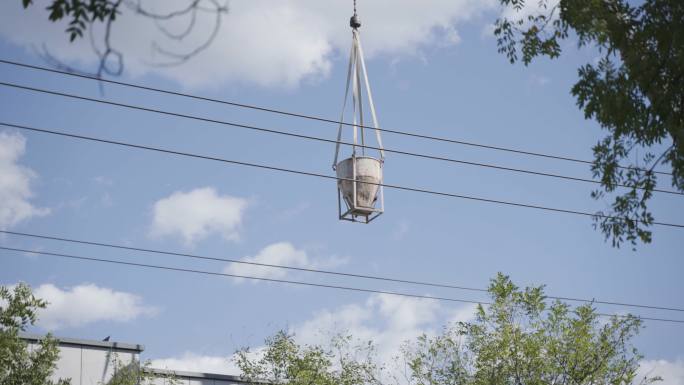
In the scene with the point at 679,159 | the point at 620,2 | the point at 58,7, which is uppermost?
the point at 620,2

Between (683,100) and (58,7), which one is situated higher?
(683,100)

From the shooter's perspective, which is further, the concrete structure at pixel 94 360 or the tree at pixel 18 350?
the concrete structure at pixel 94 360

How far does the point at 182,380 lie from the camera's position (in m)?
35.2

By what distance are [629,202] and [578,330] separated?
42.8 ft

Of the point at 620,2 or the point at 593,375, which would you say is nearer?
the point at 620,2

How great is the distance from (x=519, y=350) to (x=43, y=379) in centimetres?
1183

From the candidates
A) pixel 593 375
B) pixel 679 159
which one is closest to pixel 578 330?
pixel 593 375

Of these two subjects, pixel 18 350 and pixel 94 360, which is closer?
pixel 18 350

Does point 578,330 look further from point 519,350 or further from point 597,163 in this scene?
point 597,163

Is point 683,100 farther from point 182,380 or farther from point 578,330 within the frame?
point 182,380

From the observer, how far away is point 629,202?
1380cm

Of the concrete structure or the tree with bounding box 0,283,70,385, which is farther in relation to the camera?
the concrete structure

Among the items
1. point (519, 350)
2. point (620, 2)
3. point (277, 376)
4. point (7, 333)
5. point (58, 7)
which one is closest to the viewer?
point (58, 7)

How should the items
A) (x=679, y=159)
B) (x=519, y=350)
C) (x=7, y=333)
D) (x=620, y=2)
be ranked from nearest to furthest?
1. (x=679, y=159)
2. (x=620, y=2)
3. (x=7, y=333)
4. (x=519, y=350)
